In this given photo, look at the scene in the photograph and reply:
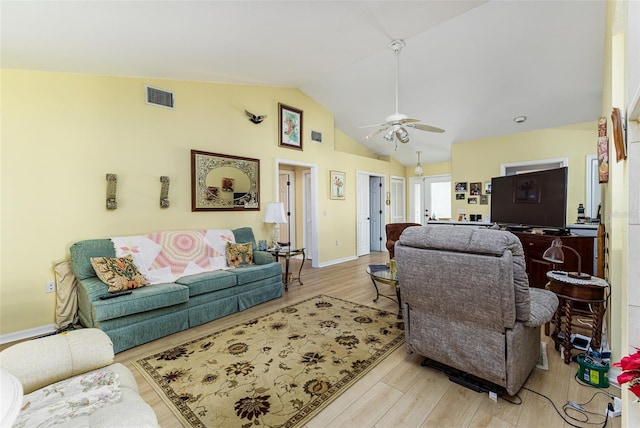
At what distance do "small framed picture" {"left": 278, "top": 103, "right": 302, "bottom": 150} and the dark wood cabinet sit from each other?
148 inches

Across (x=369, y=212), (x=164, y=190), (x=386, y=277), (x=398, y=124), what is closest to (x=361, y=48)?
(x=398, y=124)

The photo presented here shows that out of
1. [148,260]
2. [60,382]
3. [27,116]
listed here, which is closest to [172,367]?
[60,382]

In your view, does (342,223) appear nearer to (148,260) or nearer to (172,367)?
(148,260)

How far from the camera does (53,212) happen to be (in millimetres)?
2836

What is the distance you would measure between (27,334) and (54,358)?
226 cm

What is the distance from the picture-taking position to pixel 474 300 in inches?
67.7

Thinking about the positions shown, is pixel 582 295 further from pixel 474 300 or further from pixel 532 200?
pixel 532 200

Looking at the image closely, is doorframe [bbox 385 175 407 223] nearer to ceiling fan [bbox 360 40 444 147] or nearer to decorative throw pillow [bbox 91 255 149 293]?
ceiling fan [bbox 360 40 444 147]

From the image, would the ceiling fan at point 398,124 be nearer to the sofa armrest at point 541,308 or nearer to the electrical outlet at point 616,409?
the sofa armrest at point 541,308

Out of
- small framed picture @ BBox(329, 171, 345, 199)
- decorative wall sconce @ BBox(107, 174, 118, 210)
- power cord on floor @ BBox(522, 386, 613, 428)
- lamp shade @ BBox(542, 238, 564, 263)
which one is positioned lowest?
power cord on floor @ BBox(522, 386, 613, 428)

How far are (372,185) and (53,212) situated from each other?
6.37 m

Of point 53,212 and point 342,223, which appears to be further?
point 342,223

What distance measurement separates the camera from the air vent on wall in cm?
344

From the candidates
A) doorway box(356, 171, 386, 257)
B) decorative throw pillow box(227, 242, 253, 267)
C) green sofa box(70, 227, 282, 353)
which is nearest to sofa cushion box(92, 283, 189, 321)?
green sofa box(70, 227, 282, 353)
